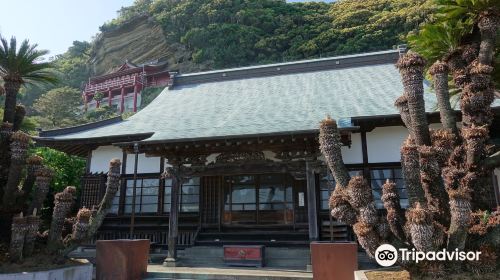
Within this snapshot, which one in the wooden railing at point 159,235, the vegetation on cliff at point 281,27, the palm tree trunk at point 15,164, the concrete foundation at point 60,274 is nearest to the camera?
the concrete foundation at point 60,274

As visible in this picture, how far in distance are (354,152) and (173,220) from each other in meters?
5.40

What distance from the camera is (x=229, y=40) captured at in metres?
43.7

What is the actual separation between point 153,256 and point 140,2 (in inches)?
2787

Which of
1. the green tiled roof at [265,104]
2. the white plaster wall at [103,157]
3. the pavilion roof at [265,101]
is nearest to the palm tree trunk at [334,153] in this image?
the pavilion roof at [265,101]

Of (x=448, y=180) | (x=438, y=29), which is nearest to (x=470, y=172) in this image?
(x=448, y=180)

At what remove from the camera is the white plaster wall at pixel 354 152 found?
10227 millimetres

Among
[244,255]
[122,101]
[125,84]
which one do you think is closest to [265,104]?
[244,255]

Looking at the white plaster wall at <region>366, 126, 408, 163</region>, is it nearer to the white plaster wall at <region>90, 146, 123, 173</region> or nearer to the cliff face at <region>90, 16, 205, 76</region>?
the white plaster wall at <region>90, 146, 123, 173</region>

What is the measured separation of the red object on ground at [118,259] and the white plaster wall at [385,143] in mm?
6630

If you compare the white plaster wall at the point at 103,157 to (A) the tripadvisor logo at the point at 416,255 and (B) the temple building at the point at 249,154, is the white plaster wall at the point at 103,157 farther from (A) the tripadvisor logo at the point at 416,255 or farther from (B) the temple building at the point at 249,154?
(A) the tripadvisor logo at the point at 416,255

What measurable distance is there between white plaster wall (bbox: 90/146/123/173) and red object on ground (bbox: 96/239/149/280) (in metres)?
5.11

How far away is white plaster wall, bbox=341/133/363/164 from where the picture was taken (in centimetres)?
1023

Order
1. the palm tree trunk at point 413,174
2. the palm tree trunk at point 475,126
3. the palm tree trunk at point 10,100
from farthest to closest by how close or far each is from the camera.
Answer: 1. the palm tree trunk at point 10,100
2. the palm tree trunk at point 413,174
3. the palm tree trunk at point 475,126

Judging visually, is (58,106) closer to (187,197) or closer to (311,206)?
(187,197)
